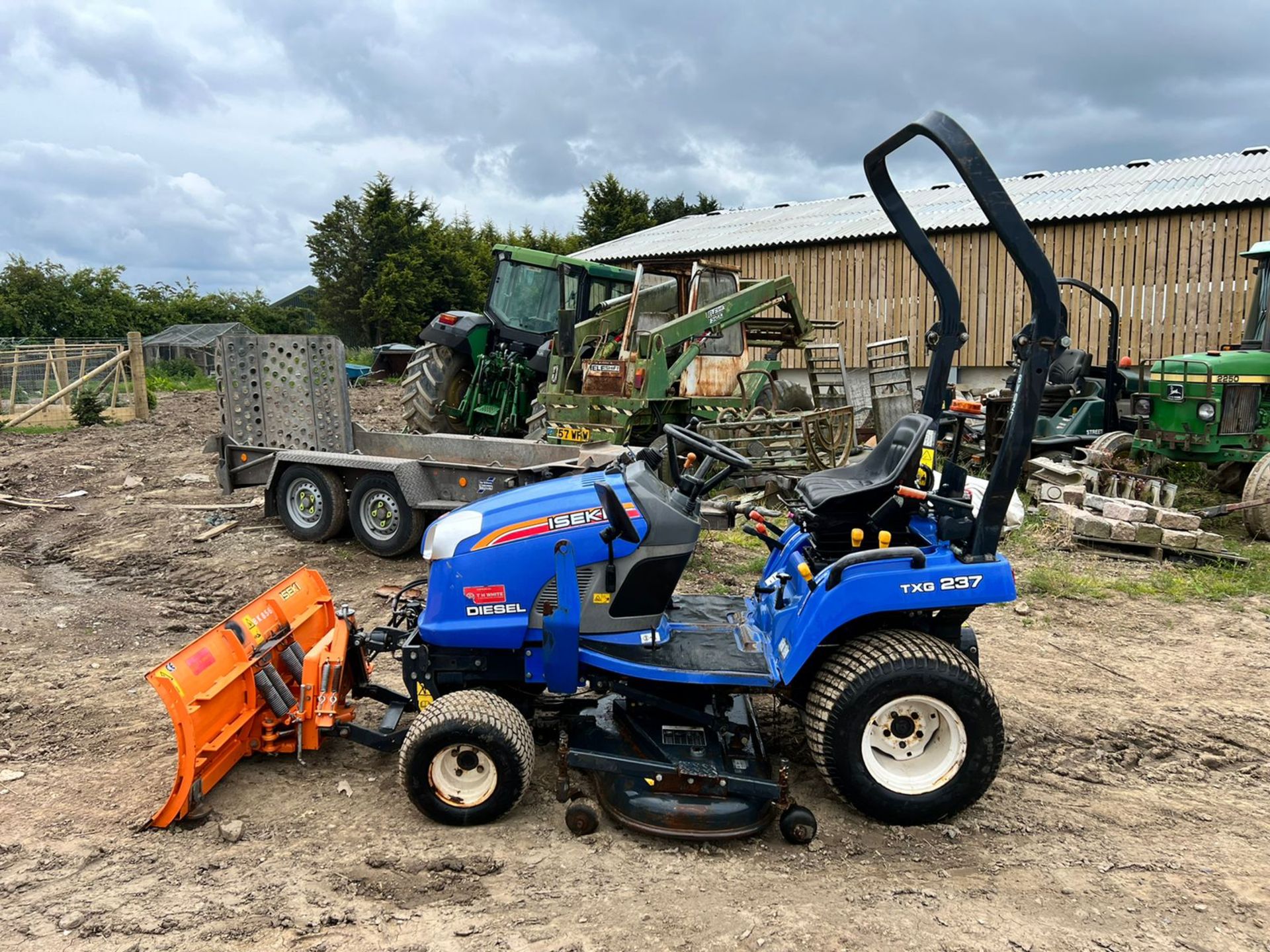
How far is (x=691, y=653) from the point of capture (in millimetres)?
3355

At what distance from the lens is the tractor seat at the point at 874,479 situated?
132 inches

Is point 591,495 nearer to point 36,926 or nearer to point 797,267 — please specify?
point 36,926

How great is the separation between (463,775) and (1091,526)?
18.4 feet

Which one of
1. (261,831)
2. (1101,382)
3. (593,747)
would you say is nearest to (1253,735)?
(593,747)

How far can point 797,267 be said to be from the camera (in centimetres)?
1577

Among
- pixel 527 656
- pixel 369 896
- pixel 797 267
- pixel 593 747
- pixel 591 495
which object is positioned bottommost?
pixel 369 896

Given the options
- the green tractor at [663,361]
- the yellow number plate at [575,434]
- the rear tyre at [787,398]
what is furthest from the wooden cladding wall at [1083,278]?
the yellow number plate at [575,434]

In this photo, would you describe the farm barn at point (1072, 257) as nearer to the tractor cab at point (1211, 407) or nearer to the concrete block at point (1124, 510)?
the tractor cab at point (1211, 407)

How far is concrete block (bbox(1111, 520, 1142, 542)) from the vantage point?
680cm

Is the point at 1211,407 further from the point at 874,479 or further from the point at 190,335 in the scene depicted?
the point at 190,335

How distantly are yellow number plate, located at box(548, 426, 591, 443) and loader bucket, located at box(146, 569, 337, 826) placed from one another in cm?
432

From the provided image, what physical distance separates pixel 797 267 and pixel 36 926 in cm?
1480

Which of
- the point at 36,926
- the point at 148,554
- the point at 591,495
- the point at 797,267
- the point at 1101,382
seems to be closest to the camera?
the point at 36,926

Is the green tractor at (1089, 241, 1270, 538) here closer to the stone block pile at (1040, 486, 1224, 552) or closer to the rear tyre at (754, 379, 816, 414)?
the stone block pile at (1040, 486, 1224, 552)
